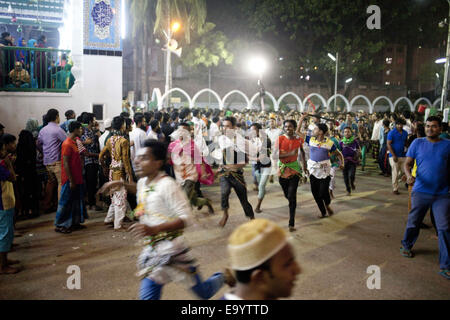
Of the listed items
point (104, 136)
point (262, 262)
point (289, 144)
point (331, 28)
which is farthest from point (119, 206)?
point (331, 28)

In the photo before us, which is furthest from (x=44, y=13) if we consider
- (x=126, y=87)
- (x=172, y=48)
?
(x=126, y=87)

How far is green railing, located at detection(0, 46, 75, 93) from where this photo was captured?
31.9 ft

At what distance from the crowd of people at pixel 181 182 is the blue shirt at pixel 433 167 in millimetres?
12

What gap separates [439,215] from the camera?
16.5 feet

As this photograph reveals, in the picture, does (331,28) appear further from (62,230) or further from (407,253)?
(62,230)

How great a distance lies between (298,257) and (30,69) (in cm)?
871

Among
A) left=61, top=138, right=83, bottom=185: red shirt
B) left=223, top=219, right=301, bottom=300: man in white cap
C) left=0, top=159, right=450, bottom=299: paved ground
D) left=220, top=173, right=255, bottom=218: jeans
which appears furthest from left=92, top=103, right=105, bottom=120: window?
left=223, top=219, right=301, bottom=300: man in white cap

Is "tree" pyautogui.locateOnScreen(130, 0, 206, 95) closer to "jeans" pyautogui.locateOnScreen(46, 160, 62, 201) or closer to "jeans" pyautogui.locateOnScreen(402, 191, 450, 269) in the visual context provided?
"jeans" pyautogui.locateOnScreen(46, 160, 62, 201)

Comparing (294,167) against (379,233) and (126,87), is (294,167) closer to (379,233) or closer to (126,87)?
(379,233)

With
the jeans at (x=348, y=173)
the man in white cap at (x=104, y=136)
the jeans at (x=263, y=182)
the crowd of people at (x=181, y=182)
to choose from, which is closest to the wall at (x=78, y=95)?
the crowd of people at (x=181, y=182)

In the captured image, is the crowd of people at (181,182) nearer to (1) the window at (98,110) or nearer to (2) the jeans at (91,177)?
(2) the jeans at (91,177)

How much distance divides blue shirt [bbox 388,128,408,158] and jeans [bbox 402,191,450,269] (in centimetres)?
446

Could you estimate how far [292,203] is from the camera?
6.83 meters
